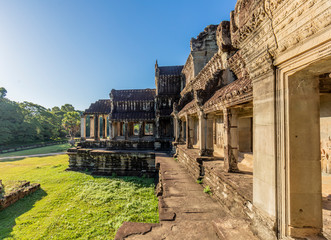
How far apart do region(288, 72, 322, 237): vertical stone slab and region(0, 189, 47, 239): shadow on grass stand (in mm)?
10076

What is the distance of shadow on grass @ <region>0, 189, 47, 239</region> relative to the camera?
6.53m

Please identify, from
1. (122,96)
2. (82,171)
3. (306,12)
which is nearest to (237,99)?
(306,12)

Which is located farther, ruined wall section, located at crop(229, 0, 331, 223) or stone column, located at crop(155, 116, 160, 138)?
stone column, located at crop(155, 116, 160, 138)

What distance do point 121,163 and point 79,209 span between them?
5.91 metres

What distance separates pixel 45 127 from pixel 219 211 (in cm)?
4734

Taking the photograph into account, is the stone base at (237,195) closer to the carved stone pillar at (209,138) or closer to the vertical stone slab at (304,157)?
the vertical stone slab at (304,157)

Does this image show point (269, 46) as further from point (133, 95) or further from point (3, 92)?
point (3, 92)

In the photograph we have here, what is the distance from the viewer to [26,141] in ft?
105

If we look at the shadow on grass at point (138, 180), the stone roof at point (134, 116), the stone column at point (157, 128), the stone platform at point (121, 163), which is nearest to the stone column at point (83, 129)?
the stone roof at point (134, 116)

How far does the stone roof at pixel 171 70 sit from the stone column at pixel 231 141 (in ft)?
53.8

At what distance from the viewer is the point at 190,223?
3.48 metres

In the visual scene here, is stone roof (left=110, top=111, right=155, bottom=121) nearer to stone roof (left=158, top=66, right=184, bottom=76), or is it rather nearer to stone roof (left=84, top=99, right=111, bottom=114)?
stone roof (left=84, top=99, right=111, bottom=114)

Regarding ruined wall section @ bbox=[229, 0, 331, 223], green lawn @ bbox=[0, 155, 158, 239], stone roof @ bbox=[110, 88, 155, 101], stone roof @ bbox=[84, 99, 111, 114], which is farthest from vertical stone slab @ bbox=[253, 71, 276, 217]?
stone roof @ bbox=[84, 99, 111, 114]

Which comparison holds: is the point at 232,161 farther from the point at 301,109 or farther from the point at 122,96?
the point at 122,96
